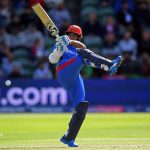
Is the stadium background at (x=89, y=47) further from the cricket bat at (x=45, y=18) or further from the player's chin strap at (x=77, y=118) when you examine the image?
the player's chin strap at (x=77, y=118)

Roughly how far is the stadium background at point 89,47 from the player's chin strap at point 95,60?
29.8ft

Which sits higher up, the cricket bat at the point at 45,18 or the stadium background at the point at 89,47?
the cricket bat at the point at 45,18

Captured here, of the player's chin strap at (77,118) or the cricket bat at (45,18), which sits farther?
the cricket bat at (45,18)

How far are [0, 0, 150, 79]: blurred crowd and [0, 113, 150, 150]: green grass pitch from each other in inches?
90.5

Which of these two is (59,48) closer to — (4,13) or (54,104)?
(54,104)

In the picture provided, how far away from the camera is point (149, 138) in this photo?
1062 centimetres

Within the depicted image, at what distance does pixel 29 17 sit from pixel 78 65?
36.0 ft

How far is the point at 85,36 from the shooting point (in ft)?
66.1

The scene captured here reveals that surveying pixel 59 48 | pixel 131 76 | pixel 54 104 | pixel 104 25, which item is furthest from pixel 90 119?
pixel 59 48

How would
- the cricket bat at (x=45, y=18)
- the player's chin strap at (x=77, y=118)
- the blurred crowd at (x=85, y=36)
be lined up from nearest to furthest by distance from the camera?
the player's chin strap at (x=77, y=118) → the cricket bat at (x=45, y=18) → the blurred crowd at (x=85, y=36)

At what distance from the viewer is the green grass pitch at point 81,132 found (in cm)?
941

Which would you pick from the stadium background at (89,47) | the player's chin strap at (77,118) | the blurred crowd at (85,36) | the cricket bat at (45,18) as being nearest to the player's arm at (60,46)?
the cricket bat at (45,18)

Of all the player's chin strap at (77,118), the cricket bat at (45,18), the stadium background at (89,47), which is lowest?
the stadium background at (89,47)

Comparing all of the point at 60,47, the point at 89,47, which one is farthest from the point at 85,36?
the point at 60,47
